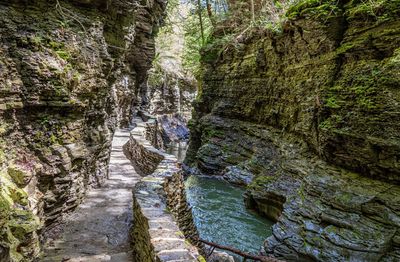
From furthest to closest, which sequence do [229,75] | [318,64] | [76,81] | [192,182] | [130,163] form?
[229,75] → [192,182] → [130,163] → [318,64] → [76,81]

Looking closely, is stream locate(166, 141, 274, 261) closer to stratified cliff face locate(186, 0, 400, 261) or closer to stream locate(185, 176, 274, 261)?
stream locate(185, 176, 274, 261)

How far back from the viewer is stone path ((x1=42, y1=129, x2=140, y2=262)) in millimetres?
4980

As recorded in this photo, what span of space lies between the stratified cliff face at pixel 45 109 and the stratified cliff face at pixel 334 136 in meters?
5.46

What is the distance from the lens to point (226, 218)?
35.3 feet

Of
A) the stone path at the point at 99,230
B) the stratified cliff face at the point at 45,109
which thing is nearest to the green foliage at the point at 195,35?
the stratified cliff face at the point at 45,109

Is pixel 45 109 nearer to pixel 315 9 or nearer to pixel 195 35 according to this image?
pixel 315 9

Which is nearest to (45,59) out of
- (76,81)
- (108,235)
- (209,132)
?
(76,81)

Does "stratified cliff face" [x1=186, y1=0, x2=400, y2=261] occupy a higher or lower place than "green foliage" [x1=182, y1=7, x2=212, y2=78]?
lower

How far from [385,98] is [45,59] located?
7.17m

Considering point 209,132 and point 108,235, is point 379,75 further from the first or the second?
point 209,132

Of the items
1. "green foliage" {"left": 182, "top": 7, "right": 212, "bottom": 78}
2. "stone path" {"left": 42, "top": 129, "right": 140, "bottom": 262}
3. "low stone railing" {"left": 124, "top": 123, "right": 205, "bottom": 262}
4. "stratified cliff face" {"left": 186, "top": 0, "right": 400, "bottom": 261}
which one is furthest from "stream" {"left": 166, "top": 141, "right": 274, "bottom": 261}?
"green foliage" {"left": 182, "top": 7, "right": 212, "bottom": 78}

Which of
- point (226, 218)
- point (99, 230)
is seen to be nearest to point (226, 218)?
point (226, 218)

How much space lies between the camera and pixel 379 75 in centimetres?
667

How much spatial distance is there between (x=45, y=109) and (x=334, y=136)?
684 cm
